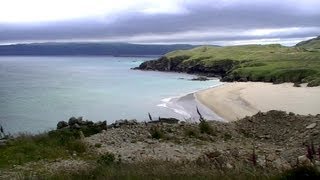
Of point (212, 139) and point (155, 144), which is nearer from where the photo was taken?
point (155, 144)

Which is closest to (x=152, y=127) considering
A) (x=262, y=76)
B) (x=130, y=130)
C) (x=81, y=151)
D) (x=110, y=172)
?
(x=130, y=130)

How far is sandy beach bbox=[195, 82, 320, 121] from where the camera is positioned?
46.8 m

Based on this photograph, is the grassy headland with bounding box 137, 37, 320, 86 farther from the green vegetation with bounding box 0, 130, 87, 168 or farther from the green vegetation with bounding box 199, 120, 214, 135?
the green vegetation with bounding box 0, 130, 87, 168

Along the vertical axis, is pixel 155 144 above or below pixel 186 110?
above

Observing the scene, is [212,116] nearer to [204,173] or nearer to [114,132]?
[114,132]

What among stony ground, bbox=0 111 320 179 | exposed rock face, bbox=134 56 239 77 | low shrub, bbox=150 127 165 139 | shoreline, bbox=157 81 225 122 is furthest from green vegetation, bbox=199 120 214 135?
exposed rock face, bbox=134 56 239 77

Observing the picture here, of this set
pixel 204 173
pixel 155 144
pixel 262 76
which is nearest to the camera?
pixel 204 173

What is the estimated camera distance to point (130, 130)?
77.4 ft

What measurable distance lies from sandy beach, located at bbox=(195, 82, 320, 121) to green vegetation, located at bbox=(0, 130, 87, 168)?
82.0ft

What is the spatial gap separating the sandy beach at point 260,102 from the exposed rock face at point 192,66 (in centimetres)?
5303

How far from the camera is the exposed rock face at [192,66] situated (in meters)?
131

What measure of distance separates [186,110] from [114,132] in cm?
2897

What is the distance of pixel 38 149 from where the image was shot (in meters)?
18.0

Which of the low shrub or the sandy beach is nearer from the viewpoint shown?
the low shrub
